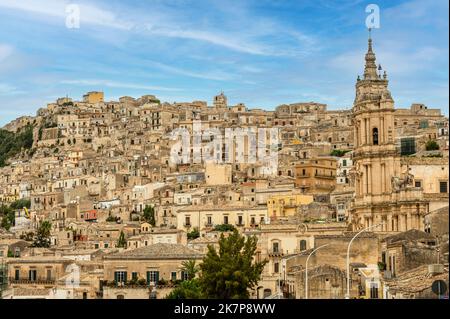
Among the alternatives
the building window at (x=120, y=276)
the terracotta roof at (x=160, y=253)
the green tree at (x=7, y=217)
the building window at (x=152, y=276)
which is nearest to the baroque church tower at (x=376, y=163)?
the terracotta roof at (x=160, y=253)

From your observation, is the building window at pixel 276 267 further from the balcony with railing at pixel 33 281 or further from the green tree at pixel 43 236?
the green tree at pixel 43 236

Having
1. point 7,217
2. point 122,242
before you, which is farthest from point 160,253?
point 7,217

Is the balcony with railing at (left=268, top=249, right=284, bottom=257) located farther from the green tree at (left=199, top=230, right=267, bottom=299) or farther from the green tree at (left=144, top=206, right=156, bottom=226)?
the green tree at (left=144, top=206, right=156, bottom=226)

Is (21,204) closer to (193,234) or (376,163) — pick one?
(193,234)

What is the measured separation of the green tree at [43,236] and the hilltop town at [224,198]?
173 mm

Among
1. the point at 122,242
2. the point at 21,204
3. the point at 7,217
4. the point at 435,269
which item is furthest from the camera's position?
the point at 21,204

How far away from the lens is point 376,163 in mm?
39875

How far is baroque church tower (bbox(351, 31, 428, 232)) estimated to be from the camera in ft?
127

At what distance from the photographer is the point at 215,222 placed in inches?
1996

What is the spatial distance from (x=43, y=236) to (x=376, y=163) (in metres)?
21.9

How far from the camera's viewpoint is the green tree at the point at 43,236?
54.3 meters

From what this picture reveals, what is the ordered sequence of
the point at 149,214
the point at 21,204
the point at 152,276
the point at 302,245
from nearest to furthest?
1. the point at 152,276
2. the point at 302,245
3. the point at 149,214
4. the point at 21,204

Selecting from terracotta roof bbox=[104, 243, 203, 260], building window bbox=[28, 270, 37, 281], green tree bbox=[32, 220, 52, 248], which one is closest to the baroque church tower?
terracotta roof bbox=[104, 243, 203, 260]

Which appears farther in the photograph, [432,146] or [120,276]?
[432,146]
